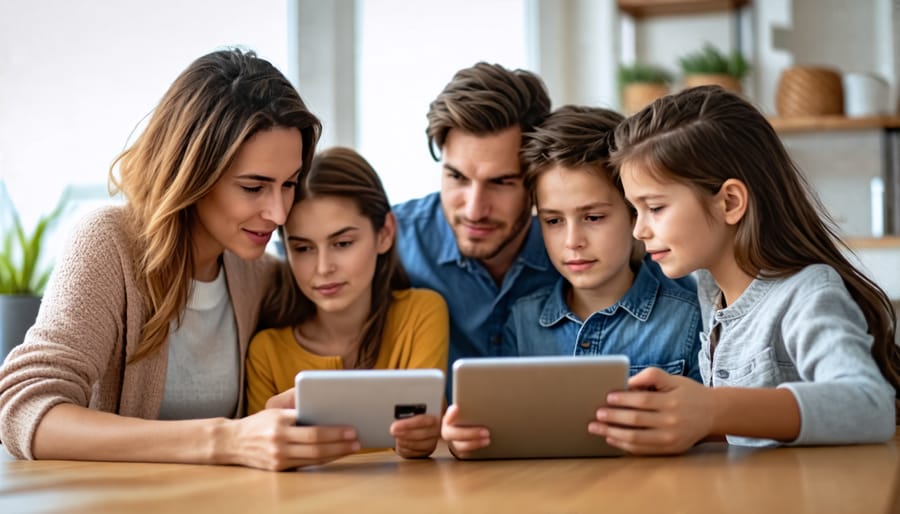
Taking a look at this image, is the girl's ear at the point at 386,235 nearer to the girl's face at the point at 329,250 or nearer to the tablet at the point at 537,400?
the girl's face at the point at 329,250

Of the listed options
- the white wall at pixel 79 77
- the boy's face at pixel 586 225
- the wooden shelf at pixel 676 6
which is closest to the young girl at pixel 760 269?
the boy's face at pixel 586 225

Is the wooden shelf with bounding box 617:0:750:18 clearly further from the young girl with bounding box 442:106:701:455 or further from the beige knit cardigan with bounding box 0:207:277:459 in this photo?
the beige knit cardigan with bounding box 0:207:277:459

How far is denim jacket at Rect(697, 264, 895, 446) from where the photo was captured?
1341 mm

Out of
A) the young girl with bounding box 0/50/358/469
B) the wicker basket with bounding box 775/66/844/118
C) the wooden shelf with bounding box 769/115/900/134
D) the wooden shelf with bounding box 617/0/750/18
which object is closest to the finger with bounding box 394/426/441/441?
the young girl with bounding box 0/50/358/469

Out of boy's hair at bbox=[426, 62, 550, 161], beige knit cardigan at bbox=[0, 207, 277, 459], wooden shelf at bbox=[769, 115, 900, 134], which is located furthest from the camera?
wooden shelf at bbox=[769, 115, 900, 134]

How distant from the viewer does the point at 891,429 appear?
4.51 feet

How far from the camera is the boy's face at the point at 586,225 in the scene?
6.39 feet

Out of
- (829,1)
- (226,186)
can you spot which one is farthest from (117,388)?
(829,1)

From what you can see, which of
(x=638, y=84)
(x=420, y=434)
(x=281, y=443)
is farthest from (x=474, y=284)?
(x=638, y=84)

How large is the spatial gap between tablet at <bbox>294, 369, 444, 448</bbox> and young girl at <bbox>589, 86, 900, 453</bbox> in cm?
25

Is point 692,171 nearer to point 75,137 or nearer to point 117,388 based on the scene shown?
point 117,388

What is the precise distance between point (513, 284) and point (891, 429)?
987mm

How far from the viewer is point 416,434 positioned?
1377 mm

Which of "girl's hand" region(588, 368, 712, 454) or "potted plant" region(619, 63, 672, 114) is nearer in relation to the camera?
A: "girl's hand" region(588, 368, 712, 454)
